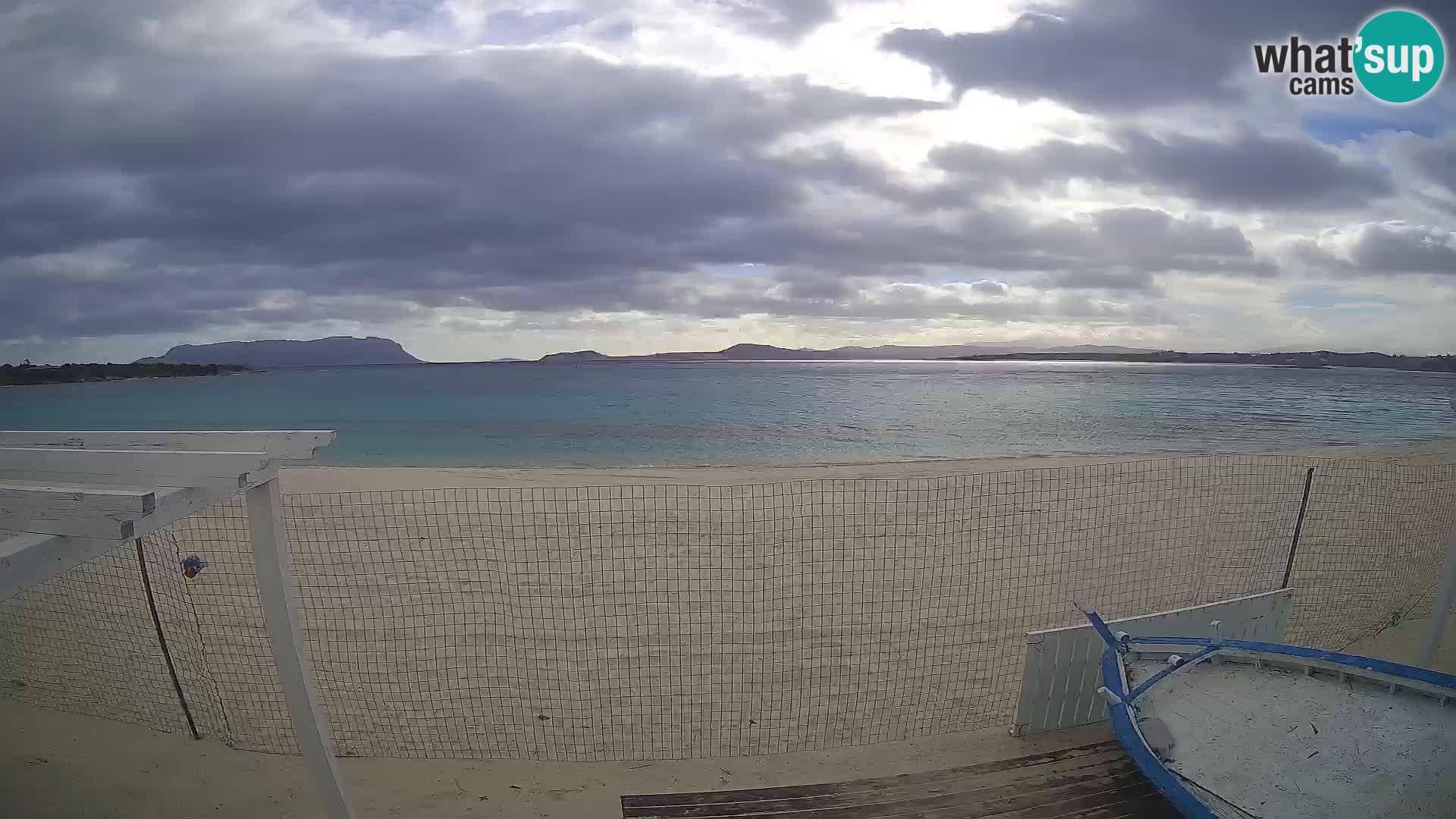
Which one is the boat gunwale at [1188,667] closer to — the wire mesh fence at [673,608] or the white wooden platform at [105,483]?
the wire mesh fence at [673,608]

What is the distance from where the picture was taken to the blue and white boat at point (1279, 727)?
418 centimetres

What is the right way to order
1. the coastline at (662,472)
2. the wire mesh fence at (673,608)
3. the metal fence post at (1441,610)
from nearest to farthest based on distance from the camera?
the metal fence post at (1441,610)
the wire mesh fence at (673,608)
the coastline at (662,472)

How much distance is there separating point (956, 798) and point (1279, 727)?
6.65 ft

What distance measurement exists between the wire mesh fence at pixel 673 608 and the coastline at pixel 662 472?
5239 millimetres

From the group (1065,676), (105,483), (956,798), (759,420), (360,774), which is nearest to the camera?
(105,483)

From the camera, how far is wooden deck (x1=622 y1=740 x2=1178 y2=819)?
183 inches

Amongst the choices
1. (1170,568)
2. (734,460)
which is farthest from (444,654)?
(734,460)

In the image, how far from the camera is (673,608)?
9234 mm

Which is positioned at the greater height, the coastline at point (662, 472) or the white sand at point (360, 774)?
the coastline at point (662, 472)

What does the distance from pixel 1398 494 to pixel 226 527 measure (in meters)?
20.9

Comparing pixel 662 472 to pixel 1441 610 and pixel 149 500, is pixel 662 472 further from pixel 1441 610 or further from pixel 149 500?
pixel 149 500

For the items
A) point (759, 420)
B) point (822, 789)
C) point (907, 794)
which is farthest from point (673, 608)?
point (759, 420)

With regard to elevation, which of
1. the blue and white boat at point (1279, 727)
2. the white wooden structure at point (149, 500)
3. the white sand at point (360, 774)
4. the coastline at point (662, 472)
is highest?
the white wooden structure at point (149, 500)

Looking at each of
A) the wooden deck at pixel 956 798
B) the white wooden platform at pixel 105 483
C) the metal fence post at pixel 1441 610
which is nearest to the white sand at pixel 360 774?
the wooden deck at pixel 956 798
